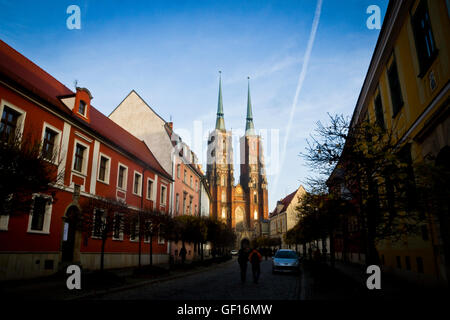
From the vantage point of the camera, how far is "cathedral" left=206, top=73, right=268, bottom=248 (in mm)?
88525

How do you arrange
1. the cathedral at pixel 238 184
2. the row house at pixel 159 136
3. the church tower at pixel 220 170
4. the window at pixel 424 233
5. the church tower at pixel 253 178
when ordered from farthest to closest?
1. the church tower at pixel 253 178
2. the cathedral at pixel 238 184
3. the church tower at pixel 220 170
4. the row house at pixel 159 136
5. the window at pixel 424 233

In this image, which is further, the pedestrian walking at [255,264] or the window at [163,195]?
the window at [163,195]

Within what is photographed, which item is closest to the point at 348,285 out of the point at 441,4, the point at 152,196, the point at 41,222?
the point at 441,4

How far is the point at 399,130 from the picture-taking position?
12.9 meters

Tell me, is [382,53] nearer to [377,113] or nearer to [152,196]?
[377,113]

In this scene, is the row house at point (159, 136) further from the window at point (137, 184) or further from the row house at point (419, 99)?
the row house at point (419, 99)

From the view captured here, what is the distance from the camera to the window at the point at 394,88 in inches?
516

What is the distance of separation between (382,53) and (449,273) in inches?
362

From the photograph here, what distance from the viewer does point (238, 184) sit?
310ft

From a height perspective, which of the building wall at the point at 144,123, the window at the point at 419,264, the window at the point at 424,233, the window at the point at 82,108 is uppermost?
the building wall at the point at 144,123

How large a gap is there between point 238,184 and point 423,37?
8465 centimetres

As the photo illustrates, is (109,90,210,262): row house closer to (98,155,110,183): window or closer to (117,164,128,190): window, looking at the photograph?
(117,164,128,190): window

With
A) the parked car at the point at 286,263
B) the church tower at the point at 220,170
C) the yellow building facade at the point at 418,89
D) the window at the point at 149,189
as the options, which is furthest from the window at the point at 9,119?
the church tower at the point at 220,170

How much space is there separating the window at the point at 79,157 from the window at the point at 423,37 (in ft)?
55.6
